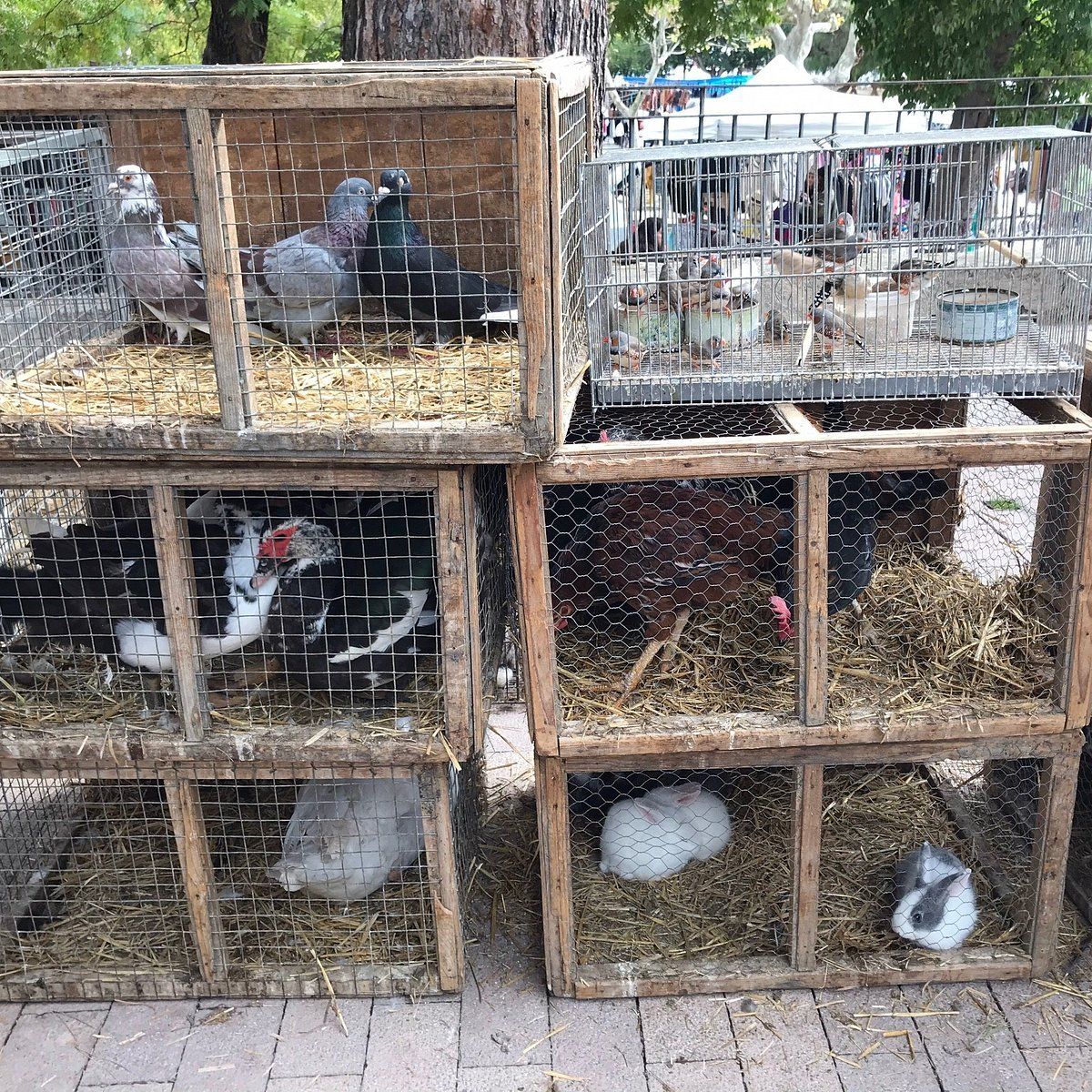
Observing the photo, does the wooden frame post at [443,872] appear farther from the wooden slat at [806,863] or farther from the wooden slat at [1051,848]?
the wooden slat at [1051,848]

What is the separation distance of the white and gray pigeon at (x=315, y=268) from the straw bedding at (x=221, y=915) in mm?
1307

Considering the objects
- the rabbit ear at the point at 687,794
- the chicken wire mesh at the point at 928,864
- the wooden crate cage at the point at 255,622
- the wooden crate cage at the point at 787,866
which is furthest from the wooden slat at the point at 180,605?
the chicken wire mesh at the point at 928,864

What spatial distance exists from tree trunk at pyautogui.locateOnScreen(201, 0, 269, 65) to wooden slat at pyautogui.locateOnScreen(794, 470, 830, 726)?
5.00 m

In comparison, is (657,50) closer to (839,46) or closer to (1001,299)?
(839,46)

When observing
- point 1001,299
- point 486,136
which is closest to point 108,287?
point 486,136

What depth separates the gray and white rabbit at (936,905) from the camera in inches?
123

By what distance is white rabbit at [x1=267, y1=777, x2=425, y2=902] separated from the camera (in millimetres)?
3135

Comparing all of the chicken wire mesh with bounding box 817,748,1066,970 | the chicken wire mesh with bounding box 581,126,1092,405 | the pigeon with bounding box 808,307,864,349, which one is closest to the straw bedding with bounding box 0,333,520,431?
the chicken wire mesh with bounding box 581,126,1092,405

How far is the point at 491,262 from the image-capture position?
134 inches

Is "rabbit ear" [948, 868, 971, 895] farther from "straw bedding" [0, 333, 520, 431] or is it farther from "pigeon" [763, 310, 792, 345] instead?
"straw bedding" [0, 333, 520, 431]

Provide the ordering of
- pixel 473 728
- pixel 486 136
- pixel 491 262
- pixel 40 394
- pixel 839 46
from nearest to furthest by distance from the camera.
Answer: pixel 40 394 → pixel 473 728 → pixel 486 136 → pixel 491 262 → pixel 839 46

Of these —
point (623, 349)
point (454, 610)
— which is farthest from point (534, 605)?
point (623, 349)

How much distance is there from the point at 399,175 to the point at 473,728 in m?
1.44

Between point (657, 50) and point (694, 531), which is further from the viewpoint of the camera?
point (657, 50)
